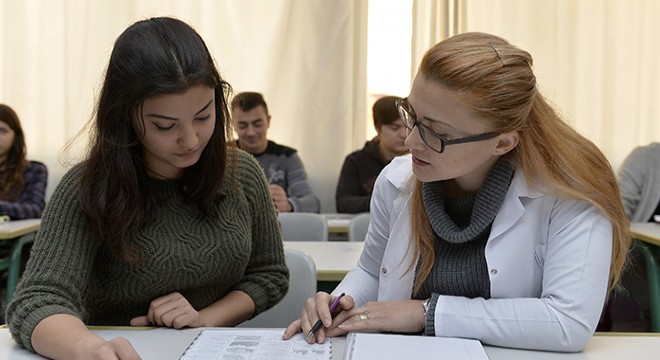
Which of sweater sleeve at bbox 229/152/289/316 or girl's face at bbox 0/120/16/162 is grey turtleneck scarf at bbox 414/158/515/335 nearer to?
sweater sleeve at bbox 229/152/289/316

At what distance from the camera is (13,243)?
140 inches

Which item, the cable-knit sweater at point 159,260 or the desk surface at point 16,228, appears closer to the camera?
the cable-knit sweater at point 159,260

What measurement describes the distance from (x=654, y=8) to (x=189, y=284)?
4276 mm

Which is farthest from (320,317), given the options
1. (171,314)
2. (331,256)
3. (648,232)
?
(648,232)

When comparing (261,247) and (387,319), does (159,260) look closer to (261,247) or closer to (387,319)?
(261,247)

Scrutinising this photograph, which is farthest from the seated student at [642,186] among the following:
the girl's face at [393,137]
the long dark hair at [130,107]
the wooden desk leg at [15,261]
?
the wooden desk leg at [15,261]

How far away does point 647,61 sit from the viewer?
15.6 feet

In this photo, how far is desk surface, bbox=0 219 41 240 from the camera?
3.38 meters

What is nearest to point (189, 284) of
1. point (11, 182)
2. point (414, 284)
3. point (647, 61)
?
point (414, 284)

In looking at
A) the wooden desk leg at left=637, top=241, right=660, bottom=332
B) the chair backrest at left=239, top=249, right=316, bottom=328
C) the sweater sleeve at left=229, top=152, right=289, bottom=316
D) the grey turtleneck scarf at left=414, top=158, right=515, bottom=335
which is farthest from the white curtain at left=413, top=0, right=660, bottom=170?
the grey turtleneck scarf at left=414, top=158, right=515, bottom=335

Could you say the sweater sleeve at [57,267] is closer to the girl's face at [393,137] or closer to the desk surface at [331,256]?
the desk surface at [331,256]

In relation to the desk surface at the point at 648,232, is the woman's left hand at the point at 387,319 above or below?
above

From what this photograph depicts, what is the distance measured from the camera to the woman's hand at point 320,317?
1.31 meters

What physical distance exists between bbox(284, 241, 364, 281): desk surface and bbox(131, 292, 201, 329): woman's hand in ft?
2.56
